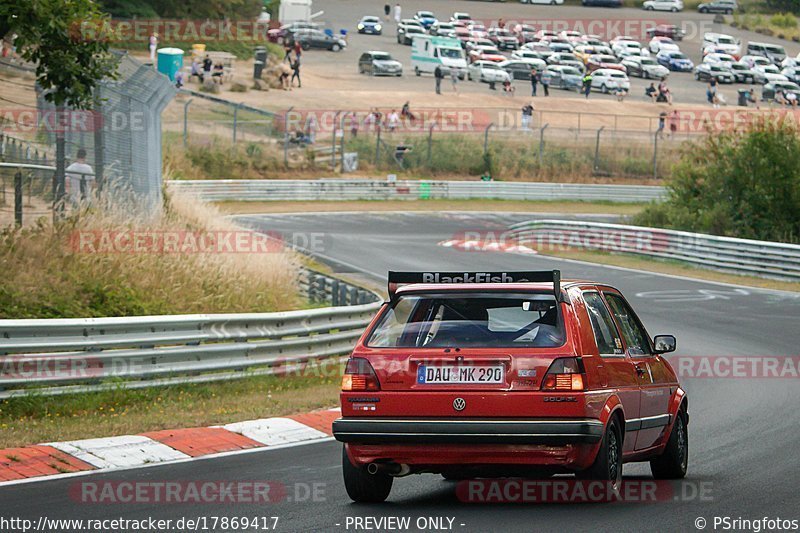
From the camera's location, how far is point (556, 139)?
198 ft

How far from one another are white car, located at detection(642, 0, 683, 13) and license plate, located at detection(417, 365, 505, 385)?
9833cm

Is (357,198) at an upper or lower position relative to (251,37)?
lower

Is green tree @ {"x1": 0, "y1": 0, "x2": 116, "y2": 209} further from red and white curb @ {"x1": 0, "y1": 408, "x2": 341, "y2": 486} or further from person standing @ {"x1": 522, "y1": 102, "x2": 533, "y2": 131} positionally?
person standing @ {"x1": 522, "y1": 102, "x2": 533, "y2": 131}

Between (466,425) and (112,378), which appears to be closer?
(466,425)

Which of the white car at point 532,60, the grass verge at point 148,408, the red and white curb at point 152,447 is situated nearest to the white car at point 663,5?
the white car at point 532,60

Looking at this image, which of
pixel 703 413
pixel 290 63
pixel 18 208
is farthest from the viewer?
pixel 290 63

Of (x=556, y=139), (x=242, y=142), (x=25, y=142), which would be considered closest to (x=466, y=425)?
(x=25, y=142)

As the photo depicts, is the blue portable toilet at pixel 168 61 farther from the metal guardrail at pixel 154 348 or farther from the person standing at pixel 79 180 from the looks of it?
the metal guardrail at pixel 154 348

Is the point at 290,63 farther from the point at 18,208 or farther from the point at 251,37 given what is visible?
the point at 18,208

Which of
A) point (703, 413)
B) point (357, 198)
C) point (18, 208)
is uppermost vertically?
point (18, 208)

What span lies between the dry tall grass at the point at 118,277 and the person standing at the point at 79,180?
1.24 feet

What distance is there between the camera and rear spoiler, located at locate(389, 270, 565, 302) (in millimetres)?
8031

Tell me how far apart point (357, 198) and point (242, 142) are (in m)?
6.09

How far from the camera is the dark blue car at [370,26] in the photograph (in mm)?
92312
